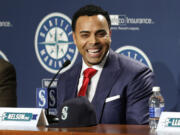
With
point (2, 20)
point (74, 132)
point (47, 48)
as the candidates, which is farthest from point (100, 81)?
point (2, 20)

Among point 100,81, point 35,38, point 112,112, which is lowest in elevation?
point 112,112

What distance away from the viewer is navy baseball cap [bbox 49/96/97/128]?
1.85 metres

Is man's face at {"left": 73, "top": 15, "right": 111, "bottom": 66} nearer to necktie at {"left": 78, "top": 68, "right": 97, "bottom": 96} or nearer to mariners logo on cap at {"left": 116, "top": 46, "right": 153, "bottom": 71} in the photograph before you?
necktie at {"left": 78, "top": 68, "right": 97, "bottom": 96}

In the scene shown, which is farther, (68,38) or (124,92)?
(68,38)

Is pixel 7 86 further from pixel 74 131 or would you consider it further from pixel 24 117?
pixel 74 131

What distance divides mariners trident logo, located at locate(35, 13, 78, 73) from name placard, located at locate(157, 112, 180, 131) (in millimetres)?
2057

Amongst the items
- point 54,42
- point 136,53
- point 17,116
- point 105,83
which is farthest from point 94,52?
point 54,42

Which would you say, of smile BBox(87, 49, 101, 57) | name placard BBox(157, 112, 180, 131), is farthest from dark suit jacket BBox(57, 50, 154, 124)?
name placard BBox(157, 112, 180, 131)

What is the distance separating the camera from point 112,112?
2.54 metres

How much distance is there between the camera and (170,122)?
1.63 m

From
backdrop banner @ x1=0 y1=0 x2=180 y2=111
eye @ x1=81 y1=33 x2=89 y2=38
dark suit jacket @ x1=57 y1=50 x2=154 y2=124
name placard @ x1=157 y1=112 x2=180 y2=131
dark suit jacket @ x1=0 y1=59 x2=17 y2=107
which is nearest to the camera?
name placard @ x1=157 y1=112 x2=180 y2=131

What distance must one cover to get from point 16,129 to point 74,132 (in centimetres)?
27

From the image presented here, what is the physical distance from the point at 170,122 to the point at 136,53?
177 centimetres

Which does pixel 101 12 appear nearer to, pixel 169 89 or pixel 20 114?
pixel 169 89
